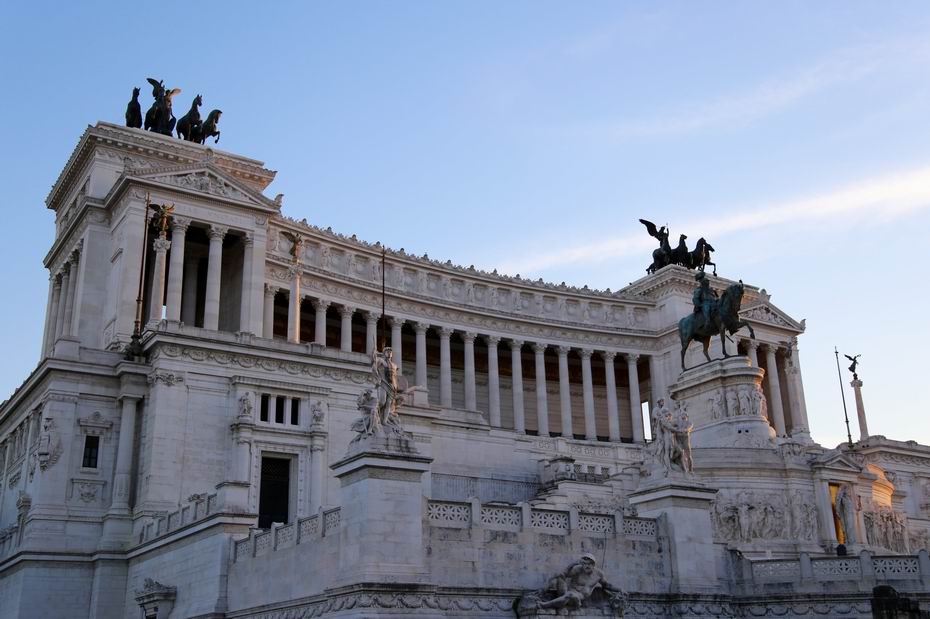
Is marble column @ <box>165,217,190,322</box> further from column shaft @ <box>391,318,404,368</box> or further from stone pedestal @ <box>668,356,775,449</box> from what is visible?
stone pedestal @ <box>668,356,775,449</box>

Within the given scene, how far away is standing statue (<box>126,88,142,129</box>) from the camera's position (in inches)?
2753

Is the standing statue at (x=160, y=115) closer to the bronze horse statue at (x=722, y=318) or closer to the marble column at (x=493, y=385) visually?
the marble column at (x=493, y=385)

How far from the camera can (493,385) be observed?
271 feet

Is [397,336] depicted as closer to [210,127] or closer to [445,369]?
[445,369]

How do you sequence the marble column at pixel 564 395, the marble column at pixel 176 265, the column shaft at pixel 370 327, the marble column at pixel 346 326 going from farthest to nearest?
the marble column at pixel 564 395, the column shaft at pixel 370 327, the marble column at pixel 346 326, the marble column at pixel 176 265

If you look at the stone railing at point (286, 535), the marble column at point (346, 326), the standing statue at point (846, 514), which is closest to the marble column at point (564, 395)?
the marble column at point (346, 326)

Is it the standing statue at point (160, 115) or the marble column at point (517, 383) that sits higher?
the standing statue at point (160, 115)

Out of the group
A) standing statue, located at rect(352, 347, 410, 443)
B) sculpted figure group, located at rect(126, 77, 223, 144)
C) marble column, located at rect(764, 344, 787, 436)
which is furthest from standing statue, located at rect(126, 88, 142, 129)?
marble column, located at rect(764, 344, 787, 436)

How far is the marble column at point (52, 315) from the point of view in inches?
2759

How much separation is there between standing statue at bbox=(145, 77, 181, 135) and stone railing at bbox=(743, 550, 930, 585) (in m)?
52.6

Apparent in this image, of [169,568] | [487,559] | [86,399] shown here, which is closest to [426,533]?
[487,559]

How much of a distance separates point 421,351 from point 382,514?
2118 inches

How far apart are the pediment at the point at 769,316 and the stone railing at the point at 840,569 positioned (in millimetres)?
59551

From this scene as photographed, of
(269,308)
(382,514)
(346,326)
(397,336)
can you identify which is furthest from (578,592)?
(397,336)
